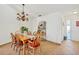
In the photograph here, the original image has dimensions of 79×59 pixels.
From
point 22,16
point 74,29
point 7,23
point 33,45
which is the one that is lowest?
point 33,45

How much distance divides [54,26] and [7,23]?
86 cm

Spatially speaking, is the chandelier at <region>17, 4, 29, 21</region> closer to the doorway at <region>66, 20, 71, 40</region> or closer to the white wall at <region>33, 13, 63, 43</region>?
the white wall at <region>33, 13, 63, 43</region>

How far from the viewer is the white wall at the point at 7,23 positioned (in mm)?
2029

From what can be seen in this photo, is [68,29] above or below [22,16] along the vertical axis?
below

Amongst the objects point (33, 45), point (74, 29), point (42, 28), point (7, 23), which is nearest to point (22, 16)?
point (7, 23)

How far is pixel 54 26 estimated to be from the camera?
212 centimetres

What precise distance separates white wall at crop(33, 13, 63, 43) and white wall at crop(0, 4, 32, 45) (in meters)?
0.32

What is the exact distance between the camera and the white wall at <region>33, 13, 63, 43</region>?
2.10m

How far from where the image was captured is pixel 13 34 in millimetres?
2057

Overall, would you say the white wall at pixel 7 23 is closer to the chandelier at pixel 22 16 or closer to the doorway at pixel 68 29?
the chandelier at pixel 22 16

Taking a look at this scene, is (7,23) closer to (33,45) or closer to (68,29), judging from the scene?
(33,45)
